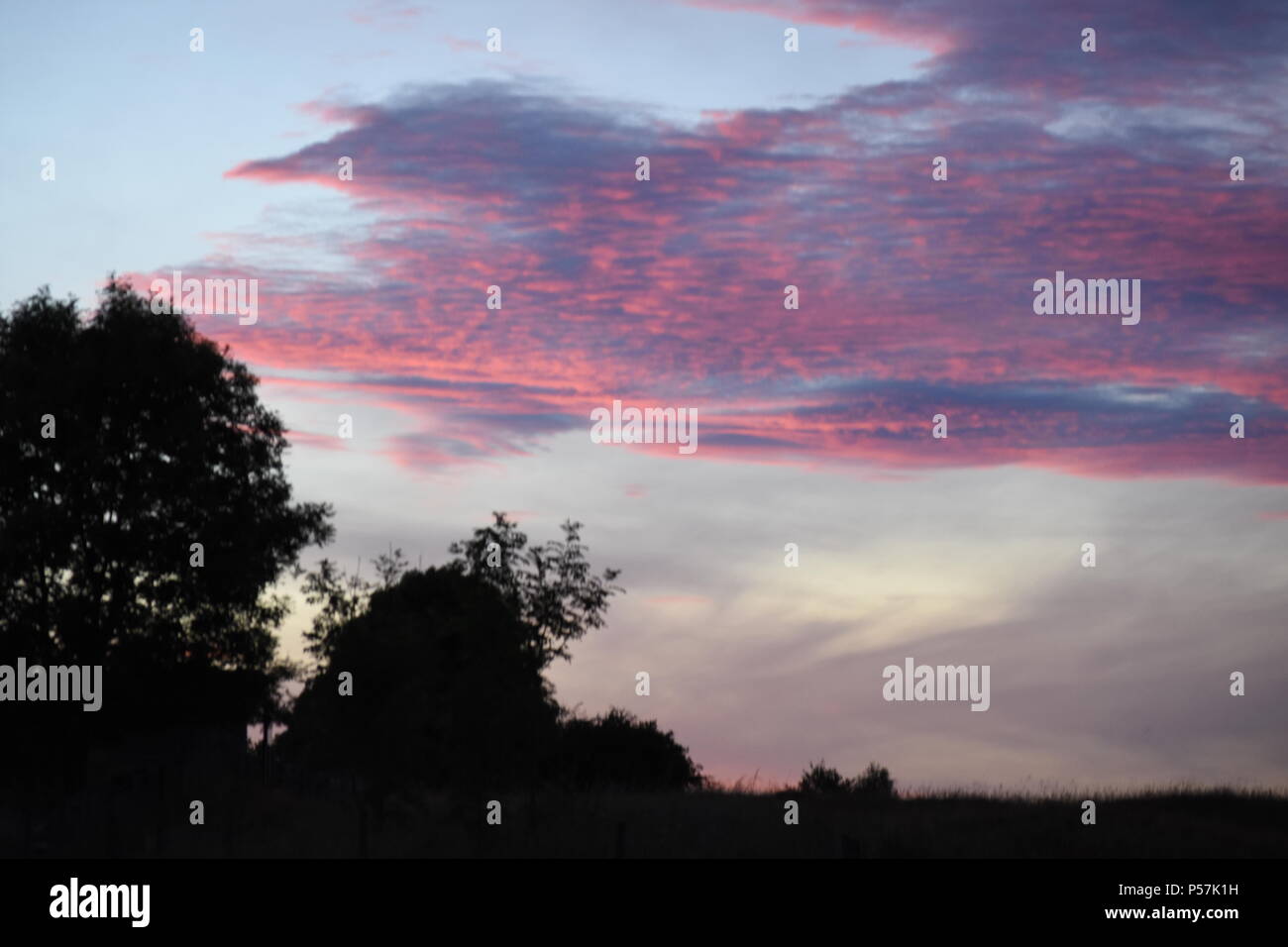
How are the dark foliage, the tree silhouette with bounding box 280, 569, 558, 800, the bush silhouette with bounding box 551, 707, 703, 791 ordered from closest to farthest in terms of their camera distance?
the tree silhouette with bounding box 280, 569, 558, 800, the dark foliage, the bush silhouette with bounding box 551, 707, 703, 791

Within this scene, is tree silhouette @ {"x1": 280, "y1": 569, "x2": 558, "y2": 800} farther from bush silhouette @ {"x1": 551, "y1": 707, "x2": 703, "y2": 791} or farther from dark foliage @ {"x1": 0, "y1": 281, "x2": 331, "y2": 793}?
bush silhouette @ {"x1": 551, "y1": 707, "x2": 703, "y2": 791}

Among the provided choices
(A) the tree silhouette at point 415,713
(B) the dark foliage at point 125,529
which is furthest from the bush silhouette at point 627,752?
(A) the tree silhouette at point 415,713

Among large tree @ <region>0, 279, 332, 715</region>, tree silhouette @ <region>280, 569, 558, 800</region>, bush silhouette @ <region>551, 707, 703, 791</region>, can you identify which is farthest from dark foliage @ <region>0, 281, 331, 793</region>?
bush silhouette @ <region>551, 707, 703, 791</region>

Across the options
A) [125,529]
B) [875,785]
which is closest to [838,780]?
[875,785]

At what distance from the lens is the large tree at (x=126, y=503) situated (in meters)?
42.0

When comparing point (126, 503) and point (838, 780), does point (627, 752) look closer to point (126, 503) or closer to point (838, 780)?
point (838, 780)

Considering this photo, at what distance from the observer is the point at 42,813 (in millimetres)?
39500

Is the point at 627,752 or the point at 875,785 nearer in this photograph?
Answer: the point at 875,785

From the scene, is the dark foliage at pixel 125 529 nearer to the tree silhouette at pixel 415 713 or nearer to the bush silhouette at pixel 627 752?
the tree silhouette at pixel 415 713

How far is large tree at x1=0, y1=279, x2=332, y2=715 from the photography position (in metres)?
42.0

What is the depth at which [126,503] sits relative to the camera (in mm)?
42250

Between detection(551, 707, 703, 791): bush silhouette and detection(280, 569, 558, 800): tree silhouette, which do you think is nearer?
detection(280, 569, 558, 800): tree silhouette
